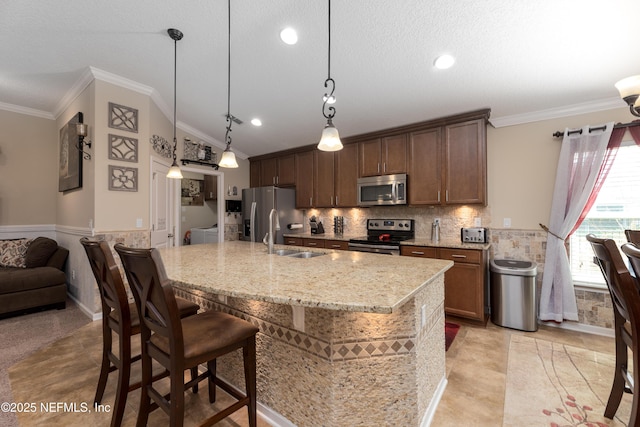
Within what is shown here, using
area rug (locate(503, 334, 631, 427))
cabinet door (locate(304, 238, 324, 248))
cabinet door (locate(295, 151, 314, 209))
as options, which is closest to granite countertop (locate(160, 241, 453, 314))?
area rug (locate(503, 334, 631, 427))

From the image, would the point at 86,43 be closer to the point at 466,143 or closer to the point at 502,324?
the point at 466,143

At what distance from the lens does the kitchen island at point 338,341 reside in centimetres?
129

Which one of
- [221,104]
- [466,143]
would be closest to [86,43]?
[221,104]

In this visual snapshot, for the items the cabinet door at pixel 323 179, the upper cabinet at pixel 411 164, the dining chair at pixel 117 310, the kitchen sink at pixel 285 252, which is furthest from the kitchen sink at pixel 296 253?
the cabinet door at pixel 323 179

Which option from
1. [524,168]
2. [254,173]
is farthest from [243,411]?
[254,173]

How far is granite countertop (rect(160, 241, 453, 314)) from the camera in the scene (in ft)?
3.60

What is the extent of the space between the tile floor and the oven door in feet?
3.65

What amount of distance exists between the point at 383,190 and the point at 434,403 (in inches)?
104

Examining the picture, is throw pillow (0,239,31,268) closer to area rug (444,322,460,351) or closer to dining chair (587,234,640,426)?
area rug (444,322,460,351)

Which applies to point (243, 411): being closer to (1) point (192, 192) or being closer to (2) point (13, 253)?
(2) point (13, 253)

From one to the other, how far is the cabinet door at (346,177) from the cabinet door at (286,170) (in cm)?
90

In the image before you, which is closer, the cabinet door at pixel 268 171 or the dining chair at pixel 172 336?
the dining chair at pixel 172 336

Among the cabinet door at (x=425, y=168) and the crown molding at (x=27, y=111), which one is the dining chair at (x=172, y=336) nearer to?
the cabinet door at (x=425, y=168)

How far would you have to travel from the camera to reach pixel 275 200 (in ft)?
15.6
